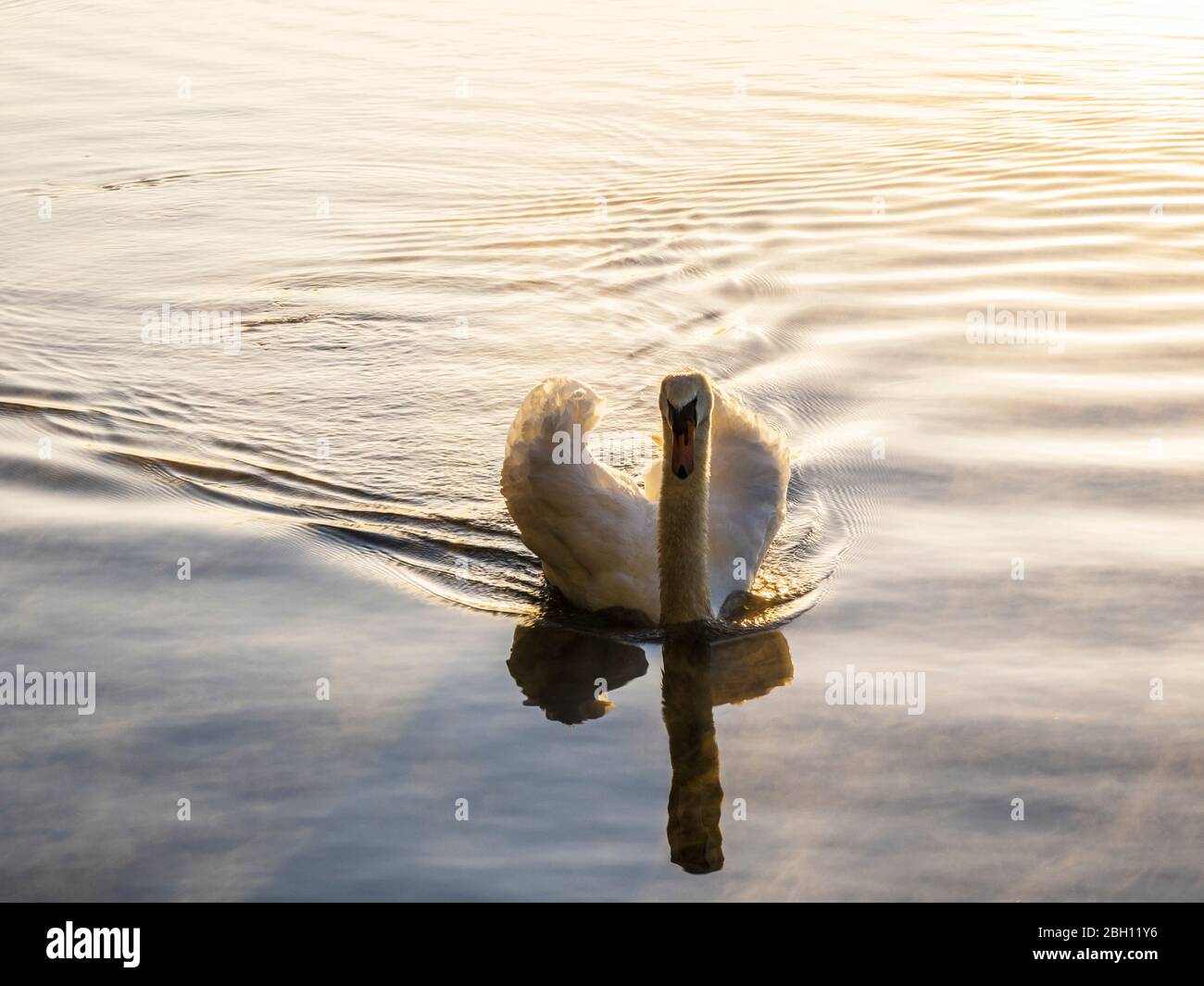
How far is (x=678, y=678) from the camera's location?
26.5 feet

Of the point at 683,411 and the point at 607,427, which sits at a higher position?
the point at 683,411

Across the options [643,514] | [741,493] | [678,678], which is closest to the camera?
[678,678]

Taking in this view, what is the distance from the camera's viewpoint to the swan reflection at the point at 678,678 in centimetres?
727

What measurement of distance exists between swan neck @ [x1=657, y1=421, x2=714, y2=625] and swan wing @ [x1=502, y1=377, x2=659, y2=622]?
0.71 ft

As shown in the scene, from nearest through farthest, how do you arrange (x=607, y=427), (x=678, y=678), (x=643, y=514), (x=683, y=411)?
(x=683, y=411) → (x=678, y=678) → (x=643, y=514) → (x=607, y=427)

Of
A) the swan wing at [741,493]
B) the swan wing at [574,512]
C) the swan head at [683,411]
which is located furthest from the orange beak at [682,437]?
the swan wing at [741,493]

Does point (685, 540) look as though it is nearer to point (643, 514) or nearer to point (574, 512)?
point (574, 512)

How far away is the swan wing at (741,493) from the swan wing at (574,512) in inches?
15.6

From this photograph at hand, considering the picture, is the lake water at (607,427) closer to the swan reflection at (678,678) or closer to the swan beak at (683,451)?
the swan reflection at (678,678)

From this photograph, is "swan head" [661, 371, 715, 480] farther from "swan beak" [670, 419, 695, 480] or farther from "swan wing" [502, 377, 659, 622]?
"swan wing" [502, 377, 659, 622]

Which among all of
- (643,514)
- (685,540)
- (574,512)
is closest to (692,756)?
(685,540)

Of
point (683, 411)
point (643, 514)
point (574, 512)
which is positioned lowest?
point (643, 514)

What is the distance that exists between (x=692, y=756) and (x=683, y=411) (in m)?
1.68

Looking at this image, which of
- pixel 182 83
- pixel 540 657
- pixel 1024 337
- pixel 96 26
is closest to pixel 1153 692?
pixel 540 657
